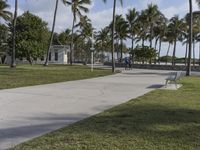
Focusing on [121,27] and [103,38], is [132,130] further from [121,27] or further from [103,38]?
[103,38]

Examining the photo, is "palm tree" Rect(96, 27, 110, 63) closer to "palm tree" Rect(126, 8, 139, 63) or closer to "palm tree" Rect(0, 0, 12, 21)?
"palm tree" Rect(126, 8, 139, 63)

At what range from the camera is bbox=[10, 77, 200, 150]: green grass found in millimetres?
6766

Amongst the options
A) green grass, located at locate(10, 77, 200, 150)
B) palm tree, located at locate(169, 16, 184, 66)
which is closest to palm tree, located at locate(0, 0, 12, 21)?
palm tree, located at locate(169, 16, 184, 66)

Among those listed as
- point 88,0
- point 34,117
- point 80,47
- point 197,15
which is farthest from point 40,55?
point 34,117

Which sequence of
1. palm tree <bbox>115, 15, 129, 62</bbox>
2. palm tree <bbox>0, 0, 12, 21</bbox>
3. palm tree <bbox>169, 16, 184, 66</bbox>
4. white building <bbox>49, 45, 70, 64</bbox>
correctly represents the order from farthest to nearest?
palm tree <bbox>169, 16, 184, 66</bbox> < white building <bbox>49, 45, 70, 64</bbox> < palm tree <bbox>115, 15, 129, 62</bbox> < palm tree <bbox>0, 0, 12, 21</bbox>

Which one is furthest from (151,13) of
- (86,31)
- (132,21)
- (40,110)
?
(40,110)

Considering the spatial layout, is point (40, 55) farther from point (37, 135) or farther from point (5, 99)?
point (37, 135)

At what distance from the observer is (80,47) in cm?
9725

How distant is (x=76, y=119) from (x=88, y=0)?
53.9 m

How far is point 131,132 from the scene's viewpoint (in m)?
7.84

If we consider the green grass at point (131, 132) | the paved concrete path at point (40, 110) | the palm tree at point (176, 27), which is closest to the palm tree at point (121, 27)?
the palm tree at point (176, 27)

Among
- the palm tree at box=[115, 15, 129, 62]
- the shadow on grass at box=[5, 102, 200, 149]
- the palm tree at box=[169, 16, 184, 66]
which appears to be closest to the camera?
the shadow on grass at box=[5, 102, 200, 149]

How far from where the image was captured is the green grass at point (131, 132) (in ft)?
22.2

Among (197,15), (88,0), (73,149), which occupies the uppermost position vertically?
(88,0)
